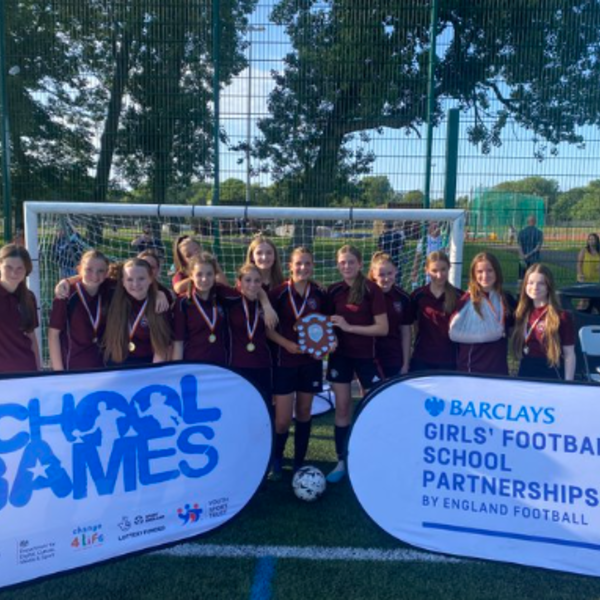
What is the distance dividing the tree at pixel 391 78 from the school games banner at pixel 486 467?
497cm

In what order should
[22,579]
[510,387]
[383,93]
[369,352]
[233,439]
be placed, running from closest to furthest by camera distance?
1. [22,579]
2. [510,387]
3. [233,439]
4. [369,352]
5. [383,93]

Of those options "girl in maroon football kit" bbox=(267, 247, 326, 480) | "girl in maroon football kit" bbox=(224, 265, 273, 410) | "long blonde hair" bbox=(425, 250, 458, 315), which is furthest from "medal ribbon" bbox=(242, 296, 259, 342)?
"long blonde hair" bbox=(425, 250, 458, 315)

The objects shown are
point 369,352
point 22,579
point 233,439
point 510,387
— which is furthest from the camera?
point 369,352

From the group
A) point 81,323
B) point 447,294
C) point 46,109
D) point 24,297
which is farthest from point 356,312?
point 46,109

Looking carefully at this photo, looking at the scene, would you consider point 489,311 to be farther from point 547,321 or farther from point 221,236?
point 221,236

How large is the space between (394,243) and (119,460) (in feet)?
15.4

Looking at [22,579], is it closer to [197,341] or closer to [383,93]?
[197,341]

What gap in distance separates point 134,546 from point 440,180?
5604 mm

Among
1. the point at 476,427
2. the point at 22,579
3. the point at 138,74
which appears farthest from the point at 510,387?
the point at 138,74

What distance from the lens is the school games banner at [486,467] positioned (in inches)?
109

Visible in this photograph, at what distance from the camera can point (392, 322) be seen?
4164 millimetres

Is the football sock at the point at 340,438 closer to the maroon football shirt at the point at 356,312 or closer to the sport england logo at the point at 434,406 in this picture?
the maroon football shirt at the point at 356,312

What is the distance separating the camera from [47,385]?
2.73m

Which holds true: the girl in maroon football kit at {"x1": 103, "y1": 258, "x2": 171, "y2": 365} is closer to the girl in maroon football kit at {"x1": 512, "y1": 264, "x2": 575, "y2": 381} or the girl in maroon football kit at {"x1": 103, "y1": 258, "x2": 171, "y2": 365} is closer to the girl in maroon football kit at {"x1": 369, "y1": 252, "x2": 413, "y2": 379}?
the girl in maroon football kit at {"x1": 369, "y1": 252, "x2": 413, "y2": 379}
